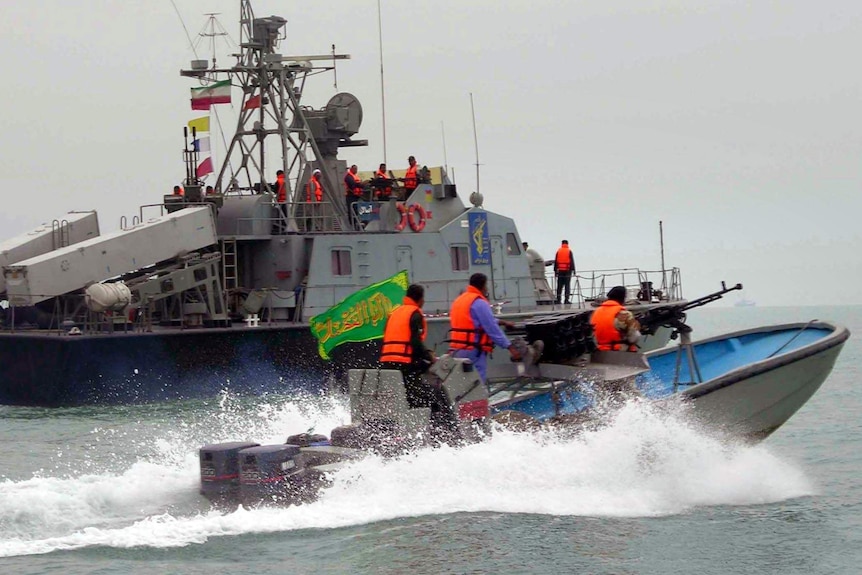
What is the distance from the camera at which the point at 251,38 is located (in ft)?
84.8

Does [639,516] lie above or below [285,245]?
below

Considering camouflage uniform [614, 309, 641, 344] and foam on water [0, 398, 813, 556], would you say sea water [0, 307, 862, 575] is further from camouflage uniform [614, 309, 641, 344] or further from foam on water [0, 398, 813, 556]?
camouflage uniform [614, 309, 641, 344]

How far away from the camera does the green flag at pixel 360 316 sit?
59.7ft

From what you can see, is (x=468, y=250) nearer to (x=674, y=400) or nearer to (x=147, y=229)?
(x=147, y=229)

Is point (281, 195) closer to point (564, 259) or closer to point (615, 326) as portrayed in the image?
point (564, 259)

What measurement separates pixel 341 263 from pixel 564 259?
213 inches

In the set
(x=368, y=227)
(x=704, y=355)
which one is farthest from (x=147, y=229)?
(x=704, y=355)

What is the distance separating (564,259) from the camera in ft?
89.8

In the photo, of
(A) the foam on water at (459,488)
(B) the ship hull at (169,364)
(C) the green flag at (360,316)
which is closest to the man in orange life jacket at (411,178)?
(B) the ship hull at (169,364)

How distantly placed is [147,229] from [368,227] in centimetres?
470

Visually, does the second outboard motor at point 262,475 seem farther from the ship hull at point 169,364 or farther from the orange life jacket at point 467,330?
the ship hull at point 169,364

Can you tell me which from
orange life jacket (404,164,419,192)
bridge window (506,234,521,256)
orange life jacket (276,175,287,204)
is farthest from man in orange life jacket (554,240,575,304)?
orange life jacket (276,175,287,204)

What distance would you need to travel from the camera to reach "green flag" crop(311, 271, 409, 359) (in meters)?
18.2

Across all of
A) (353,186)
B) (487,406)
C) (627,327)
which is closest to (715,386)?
(627,327)
